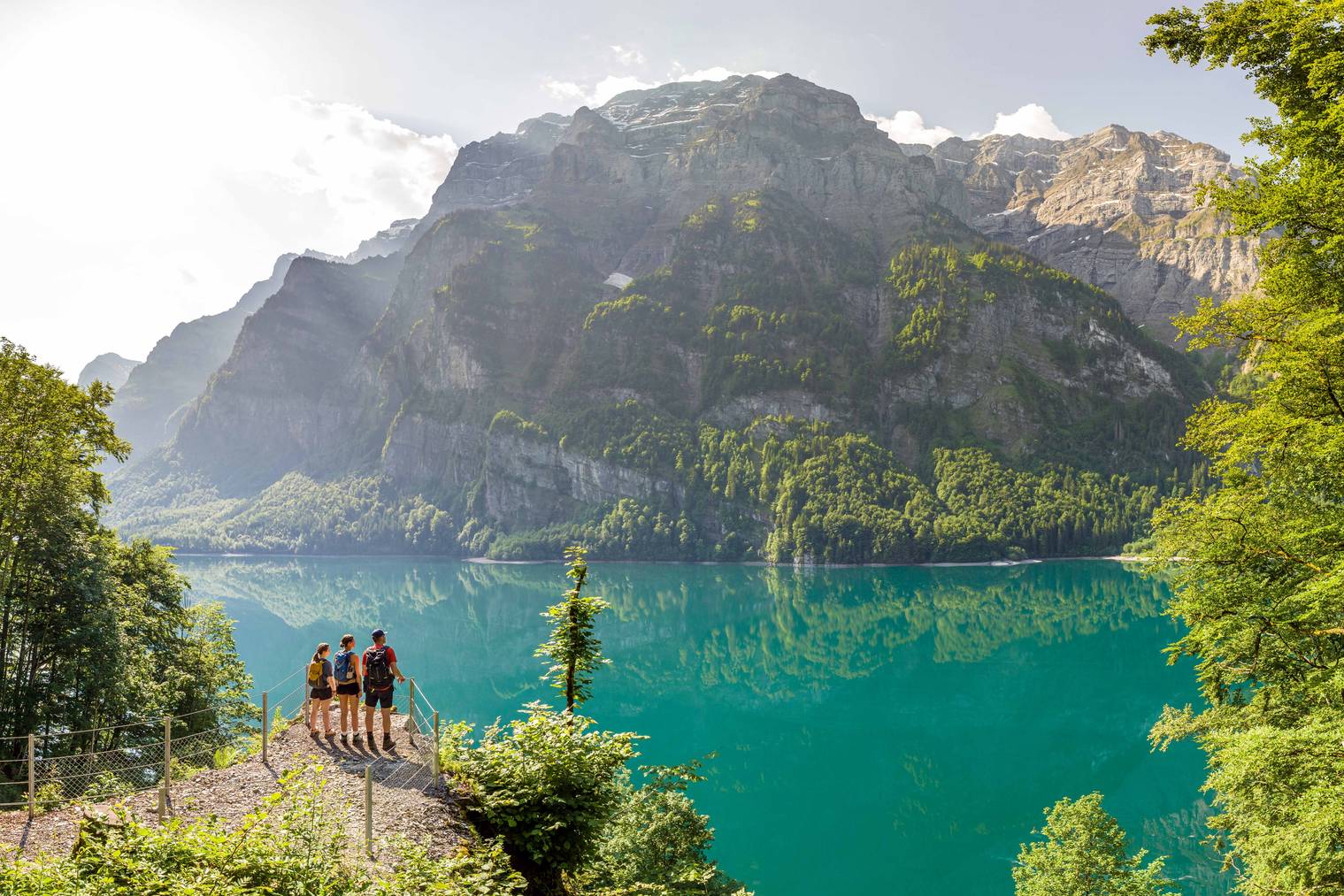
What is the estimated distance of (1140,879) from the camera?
21766mm

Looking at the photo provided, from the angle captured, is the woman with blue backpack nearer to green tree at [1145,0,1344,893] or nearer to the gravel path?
the gravel path

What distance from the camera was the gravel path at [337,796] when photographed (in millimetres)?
12516

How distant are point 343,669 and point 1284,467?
1981 cm

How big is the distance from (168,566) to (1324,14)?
44.2m

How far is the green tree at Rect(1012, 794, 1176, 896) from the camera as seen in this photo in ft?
71.0

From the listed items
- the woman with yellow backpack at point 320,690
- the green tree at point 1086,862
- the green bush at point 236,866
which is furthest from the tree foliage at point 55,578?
the green tree at point 1086,862

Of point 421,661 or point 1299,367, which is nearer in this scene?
point 1299,367

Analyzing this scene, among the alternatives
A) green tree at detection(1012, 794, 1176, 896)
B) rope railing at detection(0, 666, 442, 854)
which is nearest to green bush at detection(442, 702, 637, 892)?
rope railing at detection(0, 666, 442, 854)

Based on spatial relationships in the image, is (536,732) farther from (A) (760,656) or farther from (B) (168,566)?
(A) (760,656)

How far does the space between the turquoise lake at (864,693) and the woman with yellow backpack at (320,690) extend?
2553 centimetres

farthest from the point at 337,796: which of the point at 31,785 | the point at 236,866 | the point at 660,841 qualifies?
the point at 660,841

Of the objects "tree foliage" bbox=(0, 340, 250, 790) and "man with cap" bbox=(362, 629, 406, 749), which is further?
"tree foliage" bbox=(0, 340, 250, 790)

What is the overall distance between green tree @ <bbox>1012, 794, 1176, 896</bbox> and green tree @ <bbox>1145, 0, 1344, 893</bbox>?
14.6 ft

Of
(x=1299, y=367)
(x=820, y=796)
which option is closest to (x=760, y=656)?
(x=820, y=796)
